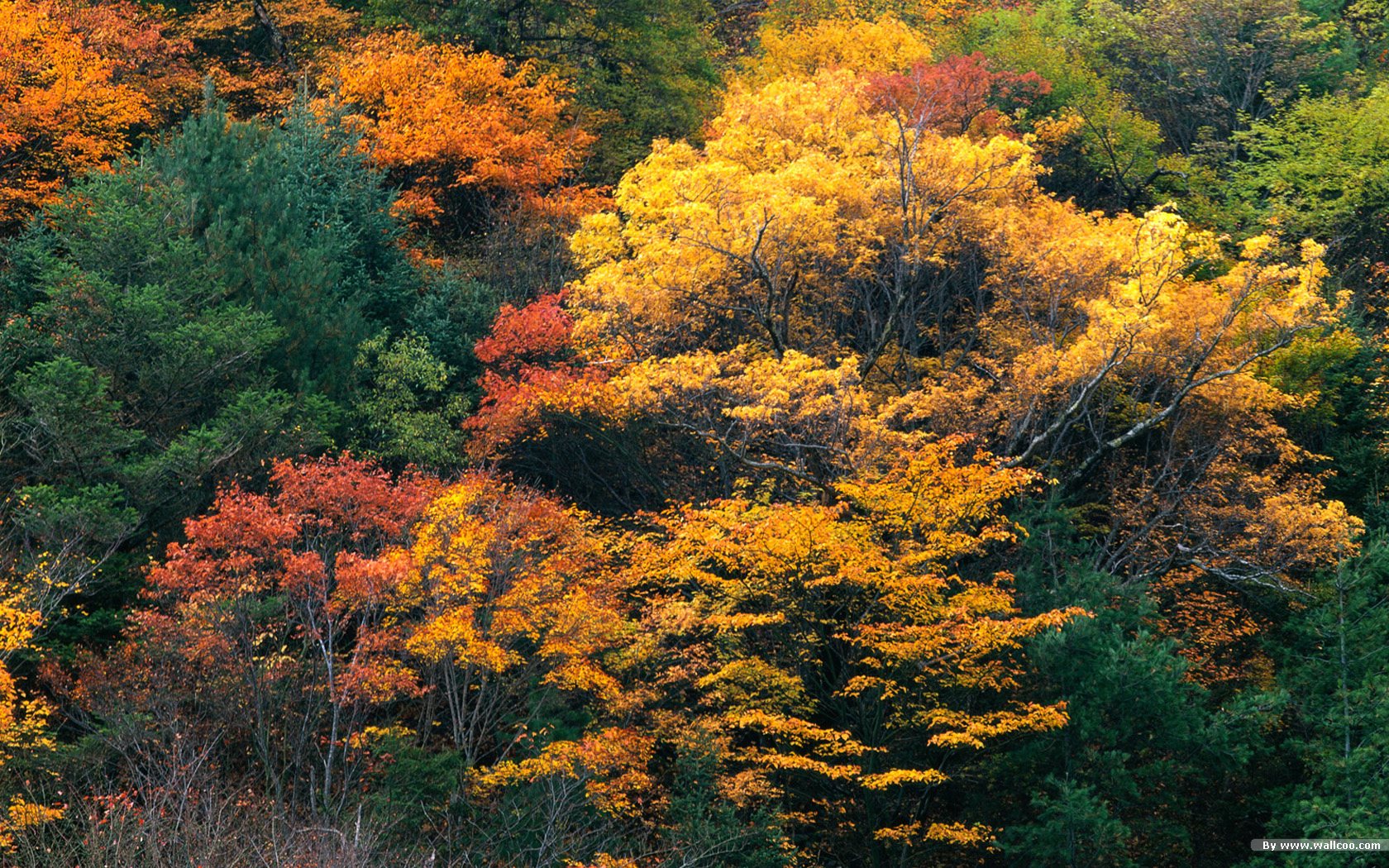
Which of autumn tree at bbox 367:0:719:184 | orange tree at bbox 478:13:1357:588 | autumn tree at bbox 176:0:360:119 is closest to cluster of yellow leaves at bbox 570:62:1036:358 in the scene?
orange tree at bbox 478:13:1357:588

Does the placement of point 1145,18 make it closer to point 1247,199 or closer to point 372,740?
point 1247,199

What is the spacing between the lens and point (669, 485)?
26469mm

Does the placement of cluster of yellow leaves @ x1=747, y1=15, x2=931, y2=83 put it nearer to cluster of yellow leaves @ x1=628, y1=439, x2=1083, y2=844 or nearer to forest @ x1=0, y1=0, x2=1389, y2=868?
forest @ x1=0, y1=0, x2=1389, y2=868

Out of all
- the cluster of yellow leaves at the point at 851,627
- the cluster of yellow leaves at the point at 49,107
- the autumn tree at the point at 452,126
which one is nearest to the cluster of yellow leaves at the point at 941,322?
the cluster of yellow leaves at the point at 851,627

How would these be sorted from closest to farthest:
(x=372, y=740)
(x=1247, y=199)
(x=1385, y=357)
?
(x=372, y=740) → (x=1385, y=357) → (x=1247, y=199)

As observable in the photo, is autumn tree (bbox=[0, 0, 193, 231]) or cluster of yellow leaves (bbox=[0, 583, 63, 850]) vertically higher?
autumn tree (bbox=[0, 0, 193, 231])

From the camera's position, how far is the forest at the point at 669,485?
19672 millimetres

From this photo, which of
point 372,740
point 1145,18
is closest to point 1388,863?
point 372,740

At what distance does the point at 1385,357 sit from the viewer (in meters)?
28.0

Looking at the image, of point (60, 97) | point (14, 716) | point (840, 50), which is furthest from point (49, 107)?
point (840, 50)

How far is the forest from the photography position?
1967 centimetres

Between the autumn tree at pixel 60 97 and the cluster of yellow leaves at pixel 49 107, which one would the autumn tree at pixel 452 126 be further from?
the cluster of yellow leaves at pixel 49 107

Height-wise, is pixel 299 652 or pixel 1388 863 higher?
pixel 299 652

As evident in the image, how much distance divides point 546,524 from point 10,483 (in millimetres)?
8412
